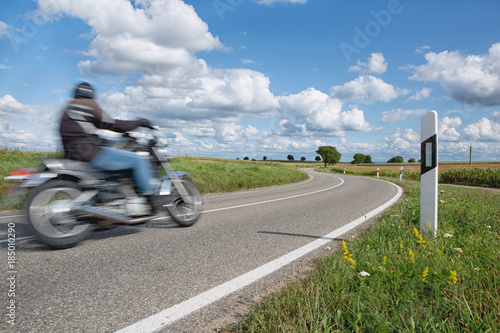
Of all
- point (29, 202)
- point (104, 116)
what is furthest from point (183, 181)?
point (29, 202)

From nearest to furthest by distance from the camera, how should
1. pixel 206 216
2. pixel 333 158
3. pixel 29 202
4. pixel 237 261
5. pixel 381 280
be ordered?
pixel 381 280 < pixel 237 261 < pixel 29 202 < pixel 206 216 < pixel 333 158

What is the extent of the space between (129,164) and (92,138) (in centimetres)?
55

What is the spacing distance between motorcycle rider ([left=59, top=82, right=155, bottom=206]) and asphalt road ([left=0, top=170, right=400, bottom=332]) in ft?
3.00

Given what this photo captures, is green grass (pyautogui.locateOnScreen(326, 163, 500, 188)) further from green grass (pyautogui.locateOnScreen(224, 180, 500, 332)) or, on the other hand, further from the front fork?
the front fork

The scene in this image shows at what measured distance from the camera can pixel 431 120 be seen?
3482mm

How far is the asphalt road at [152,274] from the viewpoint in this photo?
6.82 feet

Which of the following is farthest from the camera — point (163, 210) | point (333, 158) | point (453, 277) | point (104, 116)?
point (333, 158)

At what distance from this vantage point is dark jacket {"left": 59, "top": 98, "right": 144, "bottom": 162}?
3.72 meters

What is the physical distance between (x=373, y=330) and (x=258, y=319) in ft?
2.29

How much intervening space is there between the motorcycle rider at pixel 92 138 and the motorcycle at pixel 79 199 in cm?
11

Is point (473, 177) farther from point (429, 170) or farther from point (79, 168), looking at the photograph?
point (79, 168)

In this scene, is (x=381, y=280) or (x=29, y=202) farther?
(x=29, y=202)

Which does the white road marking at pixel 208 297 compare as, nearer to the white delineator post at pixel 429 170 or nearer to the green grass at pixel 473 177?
the white delineator post at pixel 429 170

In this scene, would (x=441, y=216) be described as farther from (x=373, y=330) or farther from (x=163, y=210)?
(x=163, y=210)
